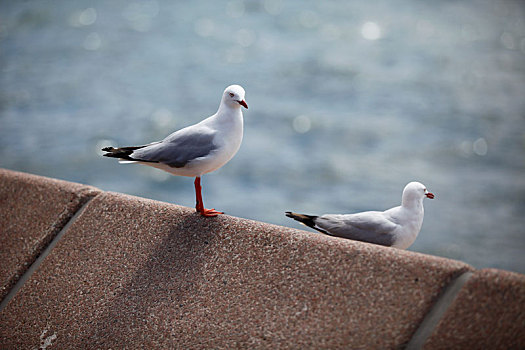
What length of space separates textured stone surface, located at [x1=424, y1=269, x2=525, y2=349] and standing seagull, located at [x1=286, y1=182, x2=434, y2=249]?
2.42 ft

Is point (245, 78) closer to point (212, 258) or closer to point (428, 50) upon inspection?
point (428, 50)

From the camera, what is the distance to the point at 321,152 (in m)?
18.9

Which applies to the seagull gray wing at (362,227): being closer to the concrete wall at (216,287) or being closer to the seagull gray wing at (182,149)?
the concrete wall at (216,287)

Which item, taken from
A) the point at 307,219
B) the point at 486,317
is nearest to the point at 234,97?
the point at 307,219

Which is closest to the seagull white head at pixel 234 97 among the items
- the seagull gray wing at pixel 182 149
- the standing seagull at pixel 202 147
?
the standing seagull at pixel 202 147

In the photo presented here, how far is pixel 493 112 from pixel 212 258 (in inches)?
767

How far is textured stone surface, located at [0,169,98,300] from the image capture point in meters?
2.99

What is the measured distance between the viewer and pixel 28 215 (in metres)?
3.18

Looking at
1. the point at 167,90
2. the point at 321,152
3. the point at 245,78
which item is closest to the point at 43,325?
the point at 321,152

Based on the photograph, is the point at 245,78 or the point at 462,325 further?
the point at 245,78

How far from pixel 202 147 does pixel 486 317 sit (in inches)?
63.2

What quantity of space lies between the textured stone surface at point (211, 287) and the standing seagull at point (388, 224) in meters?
0.41

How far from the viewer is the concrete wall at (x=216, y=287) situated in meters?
2.24

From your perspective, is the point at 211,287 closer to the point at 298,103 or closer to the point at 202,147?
the point at 202,147
